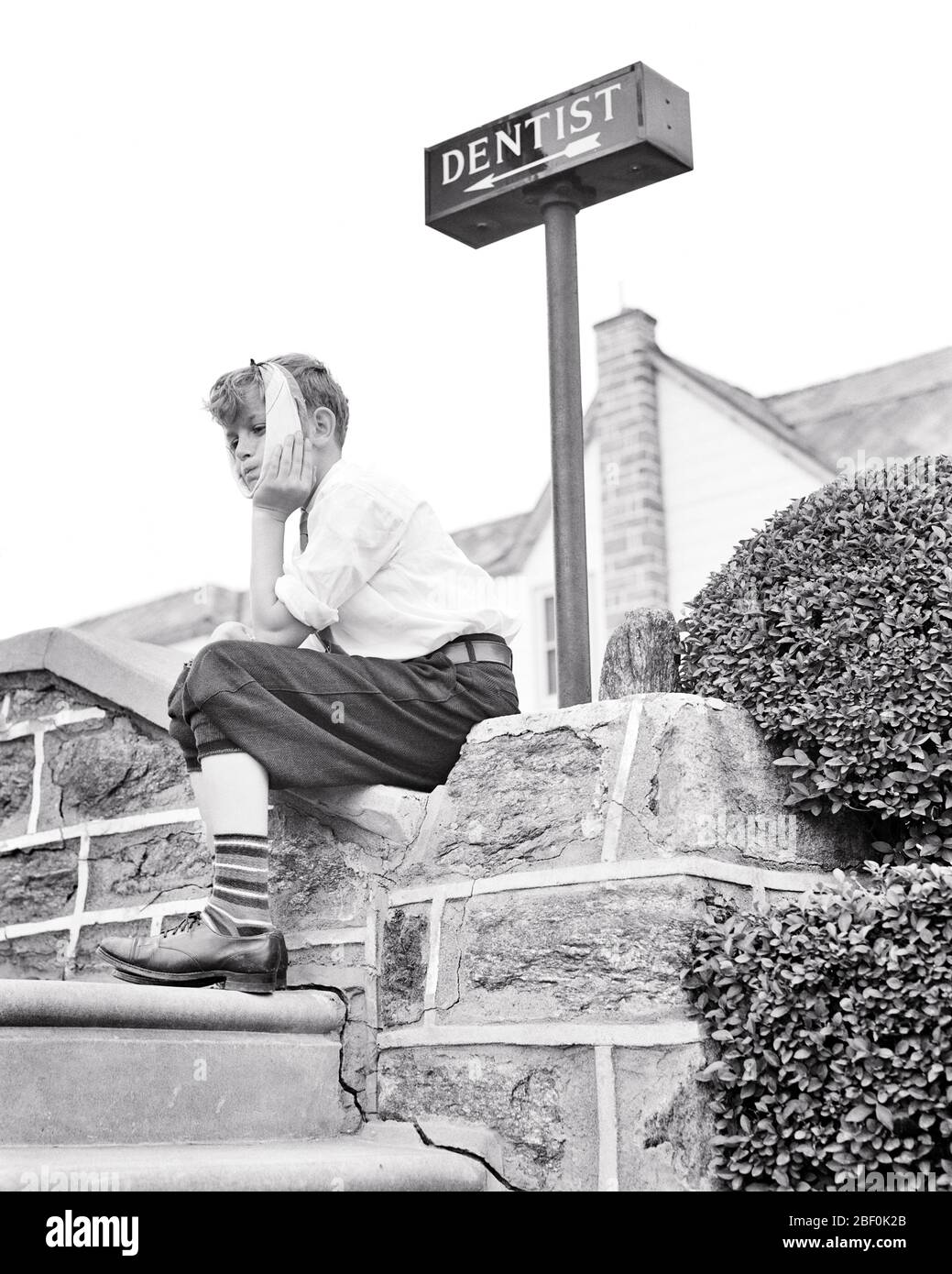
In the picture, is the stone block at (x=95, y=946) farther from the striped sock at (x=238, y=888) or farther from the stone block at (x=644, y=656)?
the stone block at (x=644, y=656)

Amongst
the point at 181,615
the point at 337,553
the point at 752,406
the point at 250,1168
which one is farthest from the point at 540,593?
the point at 250,1168

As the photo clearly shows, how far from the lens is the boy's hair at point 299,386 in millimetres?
3098

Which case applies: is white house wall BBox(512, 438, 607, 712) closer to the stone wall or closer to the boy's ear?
the boy's ear

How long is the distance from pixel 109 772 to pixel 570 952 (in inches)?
58.3

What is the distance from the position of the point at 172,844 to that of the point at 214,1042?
3.33 ft

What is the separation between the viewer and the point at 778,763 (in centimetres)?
279

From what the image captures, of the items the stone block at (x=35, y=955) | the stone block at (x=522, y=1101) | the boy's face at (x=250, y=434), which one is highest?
the boy's face at (x=250, y=434)

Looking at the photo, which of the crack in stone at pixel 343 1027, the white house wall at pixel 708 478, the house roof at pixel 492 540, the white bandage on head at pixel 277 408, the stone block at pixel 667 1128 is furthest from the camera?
the house roof at pixel 492 540

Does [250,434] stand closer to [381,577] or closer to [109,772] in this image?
[381,577]

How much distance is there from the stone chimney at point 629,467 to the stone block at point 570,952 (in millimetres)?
8473

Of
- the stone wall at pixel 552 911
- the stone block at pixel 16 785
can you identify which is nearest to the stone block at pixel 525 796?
the stone wall at pixel 552 911

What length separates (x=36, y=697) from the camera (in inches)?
152

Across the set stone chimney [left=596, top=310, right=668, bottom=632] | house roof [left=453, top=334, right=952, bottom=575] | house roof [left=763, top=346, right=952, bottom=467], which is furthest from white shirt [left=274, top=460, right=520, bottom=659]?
stone chimney [left=596, top=310, right=668, bottom=632]
